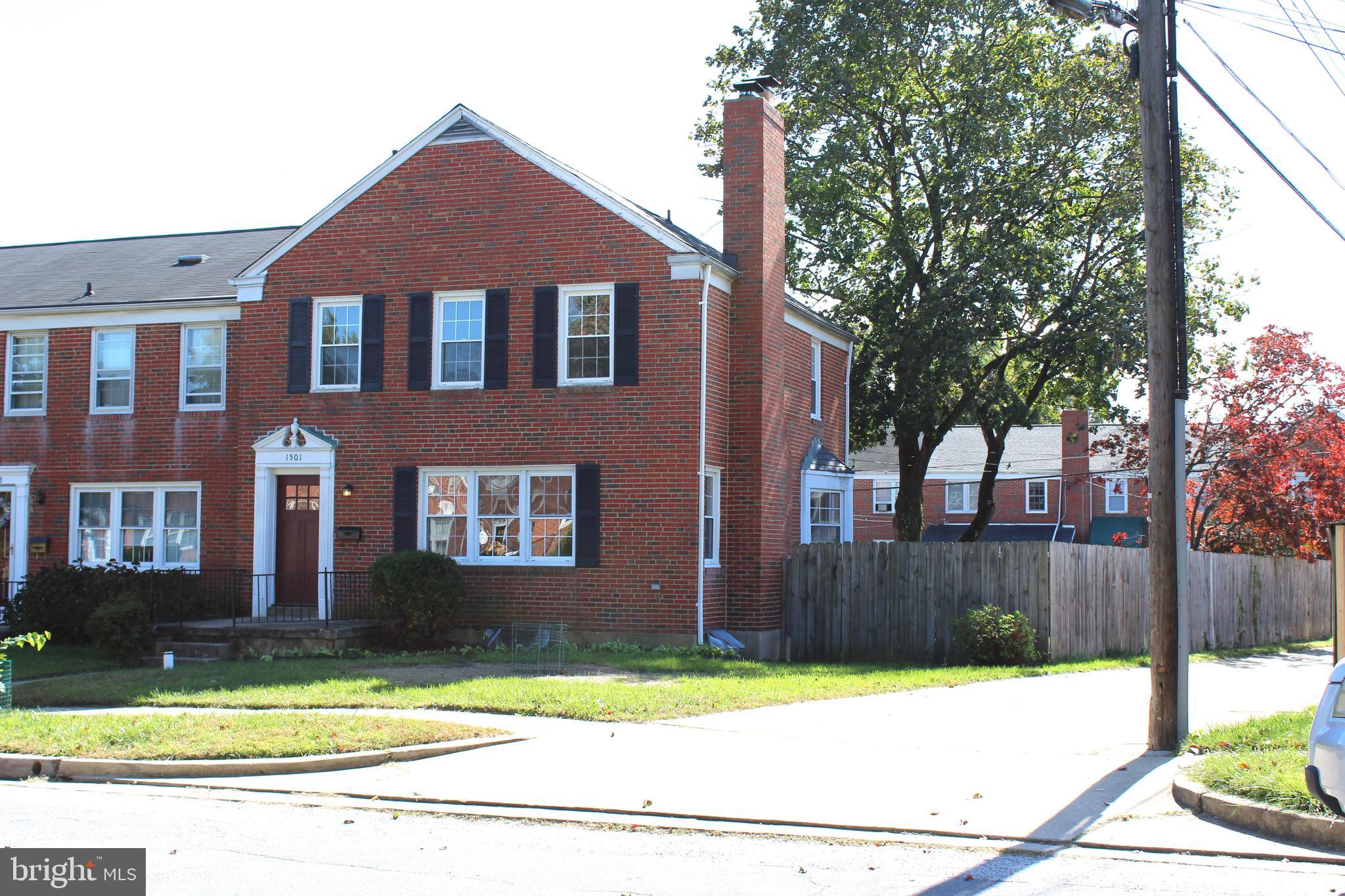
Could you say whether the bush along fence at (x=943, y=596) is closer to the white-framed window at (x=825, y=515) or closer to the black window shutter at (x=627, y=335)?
the white-framed window at (x=825, y=515)

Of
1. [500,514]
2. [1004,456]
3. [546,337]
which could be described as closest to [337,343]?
[546,337]

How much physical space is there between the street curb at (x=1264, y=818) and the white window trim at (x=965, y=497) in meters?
42.4

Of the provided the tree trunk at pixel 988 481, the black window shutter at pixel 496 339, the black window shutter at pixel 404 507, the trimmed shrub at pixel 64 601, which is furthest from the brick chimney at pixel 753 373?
the tree trunk at pixel 988 481

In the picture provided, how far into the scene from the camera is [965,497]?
51375 mm

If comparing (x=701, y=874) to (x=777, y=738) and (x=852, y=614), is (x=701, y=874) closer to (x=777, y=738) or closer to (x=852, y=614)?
(x=777, y=738)

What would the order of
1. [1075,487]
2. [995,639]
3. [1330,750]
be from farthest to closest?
[1075,487] < [995,639] < [1330,750]

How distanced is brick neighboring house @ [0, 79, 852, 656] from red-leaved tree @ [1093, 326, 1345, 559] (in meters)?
11.4

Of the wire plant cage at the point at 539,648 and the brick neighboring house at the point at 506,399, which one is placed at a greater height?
the brick neighboring house at the point at 506,399

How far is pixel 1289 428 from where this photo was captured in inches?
1115

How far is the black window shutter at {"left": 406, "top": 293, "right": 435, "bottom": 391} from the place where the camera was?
2072 centimetres

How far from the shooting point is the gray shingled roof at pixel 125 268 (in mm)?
23484

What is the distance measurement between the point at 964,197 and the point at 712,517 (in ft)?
38.7

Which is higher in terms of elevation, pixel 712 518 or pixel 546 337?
pixel 546 337

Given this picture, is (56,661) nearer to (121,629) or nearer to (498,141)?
(121,629)
